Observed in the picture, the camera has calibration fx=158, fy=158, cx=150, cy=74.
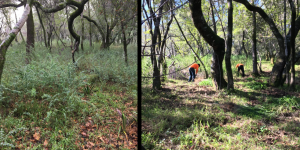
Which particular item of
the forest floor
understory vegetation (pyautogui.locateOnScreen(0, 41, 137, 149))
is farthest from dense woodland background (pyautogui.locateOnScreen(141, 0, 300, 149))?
understory vegetation (pyautogui.locateOnScreen(0, 41, 137, 149))

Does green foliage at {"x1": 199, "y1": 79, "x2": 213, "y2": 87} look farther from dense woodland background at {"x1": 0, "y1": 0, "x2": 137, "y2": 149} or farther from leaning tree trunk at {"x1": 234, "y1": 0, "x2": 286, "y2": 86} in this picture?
dense woodland background at {"x1": 0, "y1": 0, "x2": 137, "y2": 149}

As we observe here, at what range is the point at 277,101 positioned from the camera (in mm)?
2332

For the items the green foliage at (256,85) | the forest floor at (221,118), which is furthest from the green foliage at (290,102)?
the green foliage at (256,85)

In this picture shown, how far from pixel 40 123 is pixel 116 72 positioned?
2092mm

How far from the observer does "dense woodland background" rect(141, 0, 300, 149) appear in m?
1.64

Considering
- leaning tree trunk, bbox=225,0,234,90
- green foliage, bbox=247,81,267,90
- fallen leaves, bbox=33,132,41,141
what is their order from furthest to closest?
green foliage, bbox=247,81,267,90, leaning tree trunk, bbox=225,0,234,90, fallen leaves, bbox=33,132,41,141

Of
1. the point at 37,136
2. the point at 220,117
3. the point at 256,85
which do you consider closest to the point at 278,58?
the point at 256,85

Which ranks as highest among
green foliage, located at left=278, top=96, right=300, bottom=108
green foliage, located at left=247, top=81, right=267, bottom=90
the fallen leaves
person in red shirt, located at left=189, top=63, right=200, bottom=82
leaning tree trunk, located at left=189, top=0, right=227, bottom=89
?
leaning tree trunk, located at left=189, top=0, right=227, bottom=89

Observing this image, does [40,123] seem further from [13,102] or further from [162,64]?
[162,64]

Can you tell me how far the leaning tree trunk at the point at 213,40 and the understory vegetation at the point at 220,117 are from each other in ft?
0.77

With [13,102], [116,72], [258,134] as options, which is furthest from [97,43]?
[258,134]

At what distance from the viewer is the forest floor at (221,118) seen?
1.59m

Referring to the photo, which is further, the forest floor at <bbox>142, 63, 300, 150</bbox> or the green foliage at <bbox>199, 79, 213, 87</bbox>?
the green foliage at <bbox>199, 79, 213, 87</bbox>

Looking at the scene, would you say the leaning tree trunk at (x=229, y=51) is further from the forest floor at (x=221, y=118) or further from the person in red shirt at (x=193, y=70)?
the person in red shirt at (x=193, y=70)
